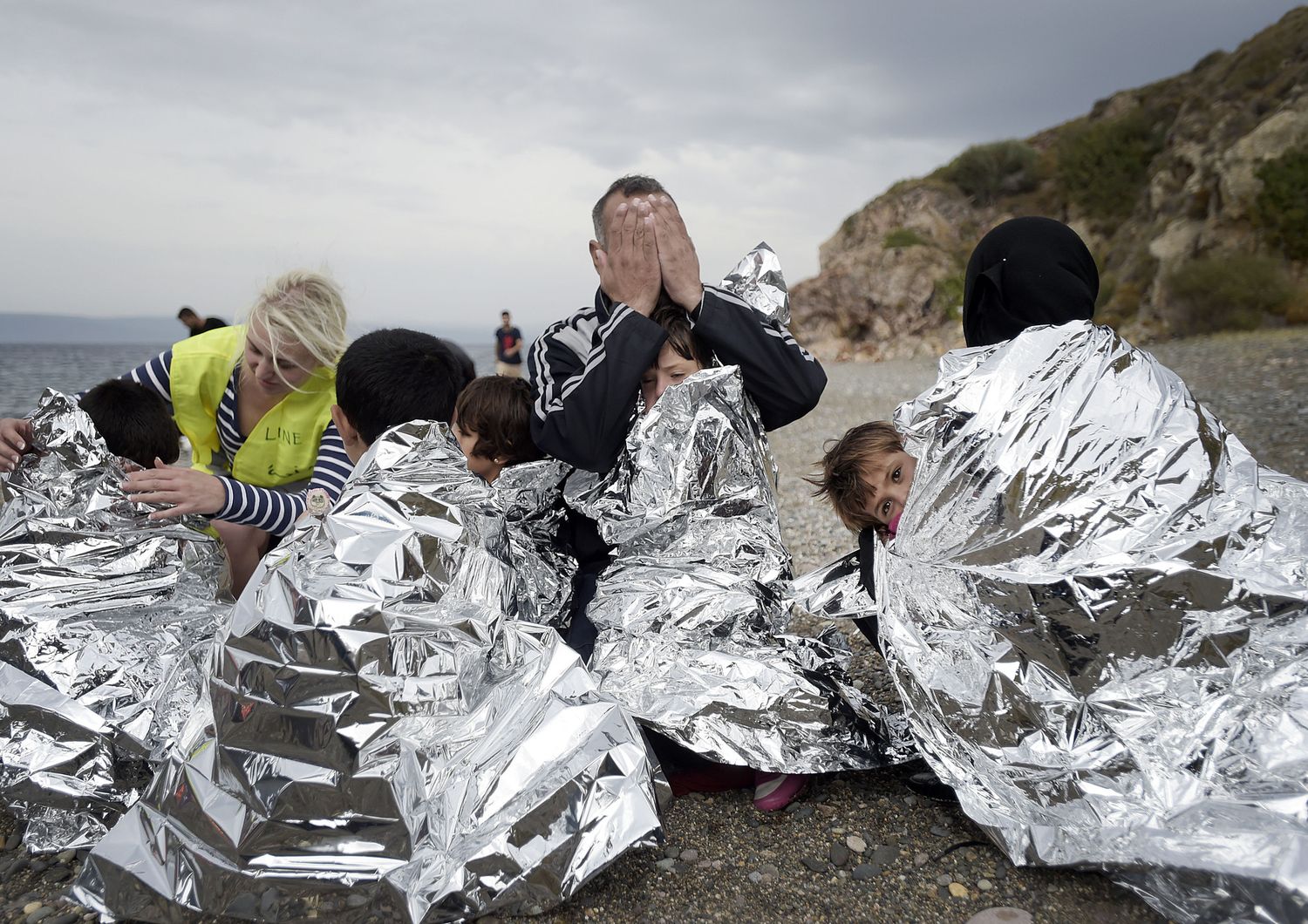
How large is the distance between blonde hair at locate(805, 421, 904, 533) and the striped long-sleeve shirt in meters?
1.41

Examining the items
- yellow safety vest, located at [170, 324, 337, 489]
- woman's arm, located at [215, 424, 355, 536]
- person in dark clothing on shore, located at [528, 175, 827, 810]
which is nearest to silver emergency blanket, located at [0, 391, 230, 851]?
woman's arm, located at [215, 424, 355, 536]

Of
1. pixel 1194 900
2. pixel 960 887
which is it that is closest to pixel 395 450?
pixel 960 887

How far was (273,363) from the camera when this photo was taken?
108 inches

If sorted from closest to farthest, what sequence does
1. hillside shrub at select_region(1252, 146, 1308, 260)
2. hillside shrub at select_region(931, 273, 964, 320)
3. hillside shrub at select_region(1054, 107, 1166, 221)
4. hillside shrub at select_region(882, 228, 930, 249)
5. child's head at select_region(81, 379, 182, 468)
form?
child's head at select_region(81, 379, 182, 468), hillside shrub at select_region(1252, 146, 1308, 260), hillside shrub at select_region(931, 273, 964, 320), hillside shrub at select_region(1054, 107, 1166, 221), hillside shrub at select_region(882, 228, 930, 249)

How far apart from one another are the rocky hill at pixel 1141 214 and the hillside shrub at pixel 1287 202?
27 mm

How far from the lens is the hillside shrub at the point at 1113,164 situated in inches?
1080

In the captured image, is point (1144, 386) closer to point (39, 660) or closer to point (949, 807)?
point (949, 807)

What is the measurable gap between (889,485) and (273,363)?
1980 mm

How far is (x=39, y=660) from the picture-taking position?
6.63ft

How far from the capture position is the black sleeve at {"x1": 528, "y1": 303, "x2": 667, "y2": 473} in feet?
7.34

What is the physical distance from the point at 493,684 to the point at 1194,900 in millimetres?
1423

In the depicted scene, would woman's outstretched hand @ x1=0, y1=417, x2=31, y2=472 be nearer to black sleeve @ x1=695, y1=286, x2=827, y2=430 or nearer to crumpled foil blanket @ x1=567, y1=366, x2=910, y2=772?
crumpled foil blanket @ x1=567, y1=366, x2=910, y2=772

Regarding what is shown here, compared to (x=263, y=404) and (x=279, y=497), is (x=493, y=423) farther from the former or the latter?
(x=263, y=404)

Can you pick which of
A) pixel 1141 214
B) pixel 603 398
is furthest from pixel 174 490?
pixel 1141 214
